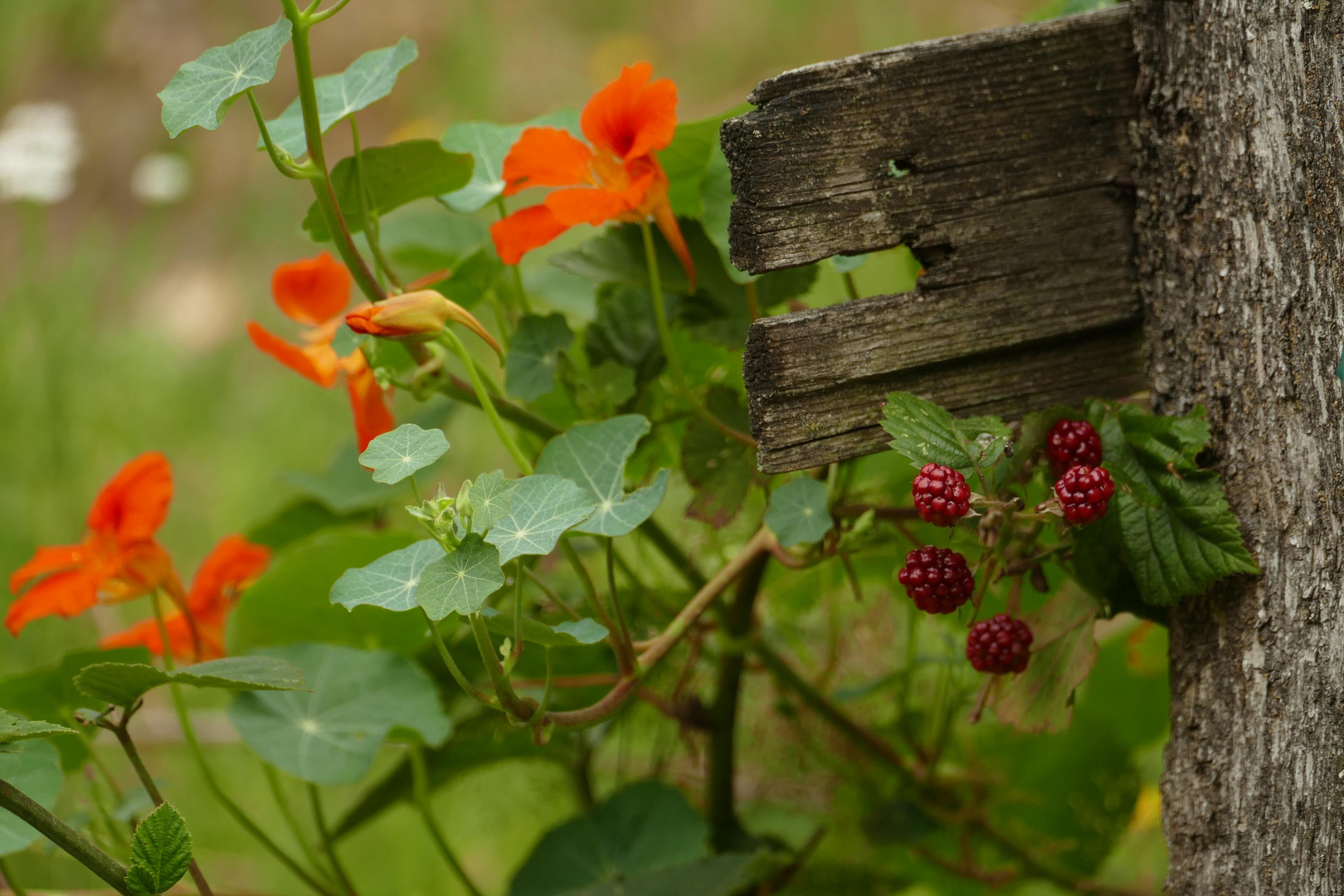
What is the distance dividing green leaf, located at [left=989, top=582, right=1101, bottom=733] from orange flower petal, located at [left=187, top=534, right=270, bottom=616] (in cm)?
59

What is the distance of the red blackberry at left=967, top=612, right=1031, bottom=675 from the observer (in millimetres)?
599

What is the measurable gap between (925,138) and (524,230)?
9.9 inches

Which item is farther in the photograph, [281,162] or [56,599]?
[56,599]

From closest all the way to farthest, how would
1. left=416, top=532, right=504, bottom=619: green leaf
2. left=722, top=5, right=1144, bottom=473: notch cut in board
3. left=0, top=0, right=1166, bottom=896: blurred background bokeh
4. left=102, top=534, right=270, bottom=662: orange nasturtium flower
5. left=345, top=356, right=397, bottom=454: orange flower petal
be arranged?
left=416, top=532, right=504, bottom=619: green leaf → left=722, top=5, right=1144, bottom=473: notch cut in board → left=345, top=356, right=397, bottom=454: orange flower petal → left=102, top=534, right=270, bottom=662: orange nasturtium flower → left=0, top=0, right=1166, bottom=896: blurred background bokeh

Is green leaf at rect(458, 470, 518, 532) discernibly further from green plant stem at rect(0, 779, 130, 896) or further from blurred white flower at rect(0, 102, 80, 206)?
blurred white flower at rect(0, 102, 80, 206)

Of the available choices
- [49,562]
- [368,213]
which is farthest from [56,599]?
[368,213]

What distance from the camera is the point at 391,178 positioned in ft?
2.21

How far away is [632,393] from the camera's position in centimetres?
72

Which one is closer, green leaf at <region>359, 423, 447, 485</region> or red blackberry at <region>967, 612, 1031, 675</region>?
green leaf at <region>359, 423, 447, 485</region>

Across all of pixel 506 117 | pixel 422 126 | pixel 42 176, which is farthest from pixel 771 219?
pixel 506 117

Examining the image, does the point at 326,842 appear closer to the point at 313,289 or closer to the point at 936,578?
the point at 313,289

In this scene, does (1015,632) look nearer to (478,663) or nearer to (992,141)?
(992,141)

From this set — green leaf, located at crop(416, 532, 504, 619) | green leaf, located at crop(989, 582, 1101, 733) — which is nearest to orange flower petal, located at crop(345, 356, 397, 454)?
green leaf, located at crop(416, 532, 504, 619)

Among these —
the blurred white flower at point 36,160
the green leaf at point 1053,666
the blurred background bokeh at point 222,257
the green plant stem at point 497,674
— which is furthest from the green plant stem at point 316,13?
the blurred white flower at point 36,160
